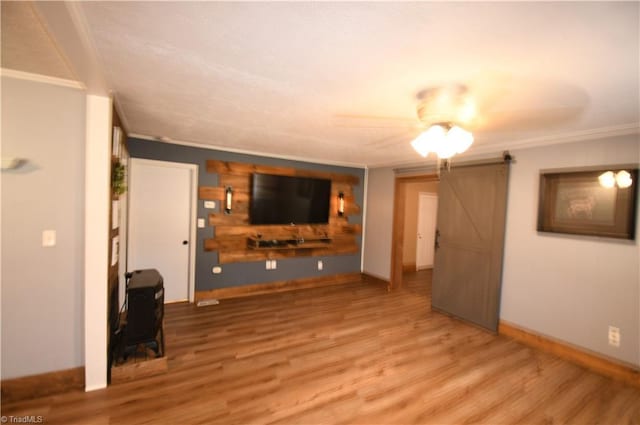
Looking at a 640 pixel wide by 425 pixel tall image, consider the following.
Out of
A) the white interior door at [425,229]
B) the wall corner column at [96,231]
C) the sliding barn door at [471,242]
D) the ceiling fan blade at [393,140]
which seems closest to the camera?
the wall corner column at [96,231]

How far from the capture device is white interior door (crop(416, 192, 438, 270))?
6762mm

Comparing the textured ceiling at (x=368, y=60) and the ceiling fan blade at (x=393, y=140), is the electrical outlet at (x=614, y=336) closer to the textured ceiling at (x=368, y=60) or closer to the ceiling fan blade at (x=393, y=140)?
the textured ceiling at (x=368, y=60)

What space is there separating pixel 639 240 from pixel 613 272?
14.5 inches

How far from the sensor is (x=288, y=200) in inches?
185

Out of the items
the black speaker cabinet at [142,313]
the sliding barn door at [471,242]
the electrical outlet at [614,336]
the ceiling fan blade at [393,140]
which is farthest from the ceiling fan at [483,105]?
the black speaker cabinet at [142,313]

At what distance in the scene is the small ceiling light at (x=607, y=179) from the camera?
262cm

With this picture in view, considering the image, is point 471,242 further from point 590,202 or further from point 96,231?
point 96,231

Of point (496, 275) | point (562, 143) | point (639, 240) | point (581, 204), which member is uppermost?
point (562, 143)

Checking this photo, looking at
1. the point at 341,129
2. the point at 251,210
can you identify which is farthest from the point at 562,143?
the point at 251,210

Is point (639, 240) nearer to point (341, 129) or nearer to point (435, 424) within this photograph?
point (435, 424)

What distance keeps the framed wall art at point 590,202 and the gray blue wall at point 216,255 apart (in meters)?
3.28

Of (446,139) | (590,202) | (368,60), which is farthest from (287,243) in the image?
(590,202)

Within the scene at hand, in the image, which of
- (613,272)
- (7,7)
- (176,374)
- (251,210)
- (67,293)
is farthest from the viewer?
(251,210)

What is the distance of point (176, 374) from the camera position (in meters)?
2.39
